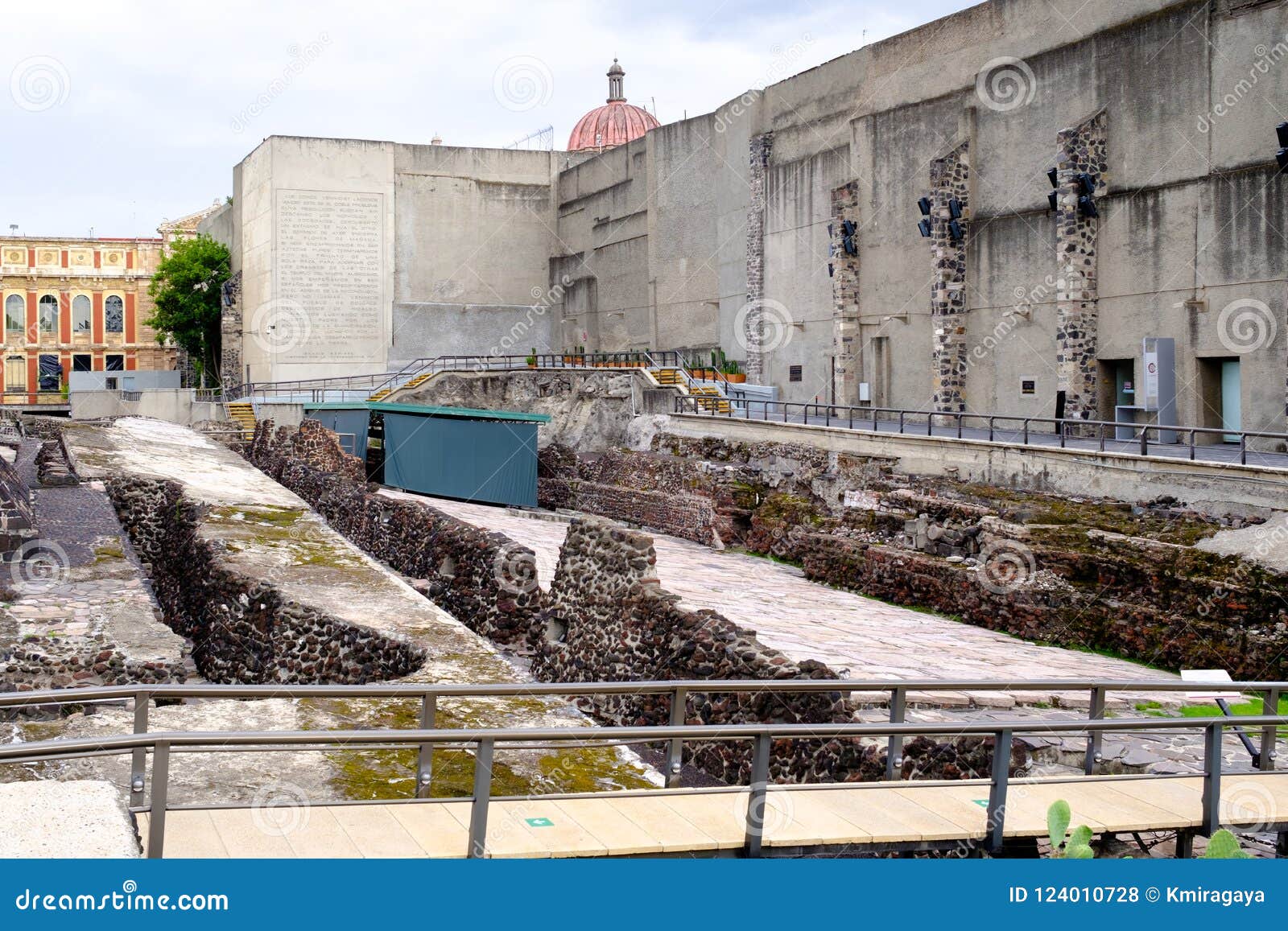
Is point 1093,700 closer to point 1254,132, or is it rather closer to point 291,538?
point 291,538

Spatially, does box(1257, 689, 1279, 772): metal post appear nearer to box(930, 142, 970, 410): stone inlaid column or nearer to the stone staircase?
box(930, 142, 970, 410): stone inlaid column

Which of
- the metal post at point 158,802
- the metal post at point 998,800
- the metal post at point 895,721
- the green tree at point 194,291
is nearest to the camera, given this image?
the metal post at point 158,802

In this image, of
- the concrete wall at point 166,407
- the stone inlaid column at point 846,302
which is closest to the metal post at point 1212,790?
the stone inlaid column at point 846,302

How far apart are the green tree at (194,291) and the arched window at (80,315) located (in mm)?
12911

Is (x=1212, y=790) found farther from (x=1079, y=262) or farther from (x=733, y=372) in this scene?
(x=733, y=372)

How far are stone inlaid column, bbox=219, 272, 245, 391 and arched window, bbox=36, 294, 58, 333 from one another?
21.1m

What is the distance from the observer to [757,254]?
39.7 meters

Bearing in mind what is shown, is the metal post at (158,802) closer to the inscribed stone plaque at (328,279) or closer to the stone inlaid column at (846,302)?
the stone inlaid column at (846,302)

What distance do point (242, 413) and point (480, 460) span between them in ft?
52.4

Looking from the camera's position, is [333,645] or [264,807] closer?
[264,807]

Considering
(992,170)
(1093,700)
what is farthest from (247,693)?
(992,170)

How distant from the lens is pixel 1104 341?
2570cm

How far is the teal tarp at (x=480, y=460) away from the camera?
3105 centimetres

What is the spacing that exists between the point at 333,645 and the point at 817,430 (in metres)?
16.3
